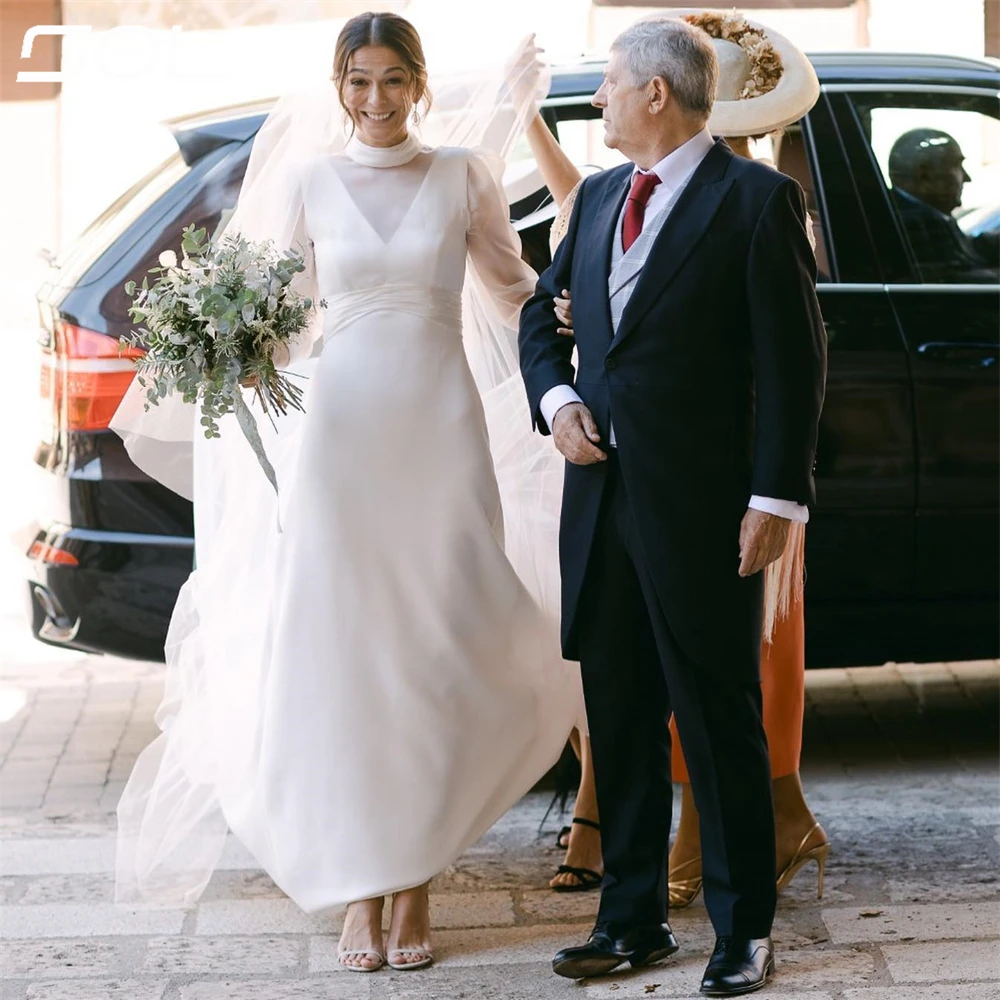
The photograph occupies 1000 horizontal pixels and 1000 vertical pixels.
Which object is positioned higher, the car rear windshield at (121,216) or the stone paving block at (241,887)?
the car rear windshield at (121,216)

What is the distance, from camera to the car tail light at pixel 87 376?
4871mm

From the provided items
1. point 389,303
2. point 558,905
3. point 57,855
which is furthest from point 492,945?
point 389,303

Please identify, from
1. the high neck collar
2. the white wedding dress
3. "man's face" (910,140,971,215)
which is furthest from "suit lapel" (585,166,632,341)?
"man's face" (910,140,971,215)

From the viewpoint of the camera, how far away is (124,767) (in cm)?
561

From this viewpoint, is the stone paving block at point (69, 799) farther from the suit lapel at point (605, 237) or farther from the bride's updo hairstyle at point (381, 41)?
the suit lapel at point (605, 237)

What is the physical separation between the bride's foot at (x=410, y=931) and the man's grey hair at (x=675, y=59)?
1.84m

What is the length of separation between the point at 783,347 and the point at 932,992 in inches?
54.5

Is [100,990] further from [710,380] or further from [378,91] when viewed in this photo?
[378,91]

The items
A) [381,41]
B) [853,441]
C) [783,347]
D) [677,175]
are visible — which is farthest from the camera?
[853,441]

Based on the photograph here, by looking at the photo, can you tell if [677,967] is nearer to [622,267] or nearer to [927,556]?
[622,267]

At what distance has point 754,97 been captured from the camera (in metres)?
4.10

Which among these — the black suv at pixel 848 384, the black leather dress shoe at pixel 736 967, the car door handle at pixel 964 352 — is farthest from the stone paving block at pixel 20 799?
the car door handle at pixel 964 352

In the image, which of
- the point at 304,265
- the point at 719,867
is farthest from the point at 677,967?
the point at 304,265

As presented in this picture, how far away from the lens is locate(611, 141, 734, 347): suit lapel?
3.44 meters
